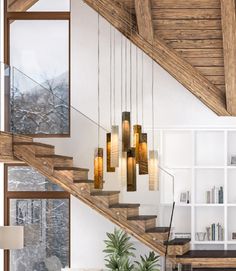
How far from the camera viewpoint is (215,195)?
13.2 m

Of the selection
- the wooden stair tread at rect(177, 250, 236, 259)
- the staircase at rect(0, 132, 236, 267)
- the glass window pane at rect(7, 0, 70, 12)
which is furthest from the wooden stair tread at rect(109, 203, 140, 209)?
the glass window pane at rect(7, 0, 70, 12)

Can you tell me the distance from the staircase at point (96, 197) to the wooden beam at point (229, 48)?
2.19 meters

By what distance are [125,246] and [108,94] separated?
8.25 feet

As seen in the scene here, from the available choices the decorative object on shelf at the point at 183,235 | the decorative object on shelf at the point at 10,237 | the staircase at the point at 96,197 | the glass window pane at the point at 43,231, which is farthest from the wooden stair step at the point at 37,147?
the decorative object on shelf at the point at 183,235

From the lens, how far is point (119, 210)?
39.8 ft

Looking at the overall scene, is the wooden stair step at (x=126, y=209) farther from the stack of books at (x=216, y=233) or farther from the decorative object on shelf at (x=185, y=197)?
the stack of books at (x=216, y=233)

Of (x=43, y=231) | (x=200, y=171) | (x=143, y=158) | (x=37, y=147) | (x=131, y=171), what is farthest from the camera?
(x=43, y=231)

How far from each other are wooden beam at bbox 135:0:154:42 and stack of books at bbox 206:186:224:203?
2604 mm

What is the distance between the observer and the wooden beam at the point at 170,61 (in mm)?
12797

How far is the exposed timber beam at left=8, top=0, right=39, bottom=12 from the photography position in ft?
45.5

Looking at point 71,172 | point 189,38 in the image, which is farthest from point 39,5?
point 71,172

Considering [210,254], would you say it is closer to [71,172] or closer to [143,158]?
[71,172]

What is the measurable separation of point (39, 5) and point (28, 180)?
2.94 m

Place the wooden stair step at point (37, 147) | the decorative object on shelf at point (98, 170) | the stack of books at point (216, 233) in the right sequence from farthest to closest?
the stack of books at point (216, 233), the wooden stair step at point (37, 147), the decorative object on shelf at point (98, 170)
